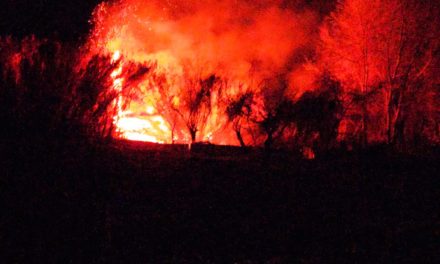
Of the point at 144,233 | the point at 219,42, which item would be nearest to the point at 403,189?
the point at 144,233

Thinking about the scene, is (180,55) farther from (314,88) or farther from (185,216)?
(185,216)

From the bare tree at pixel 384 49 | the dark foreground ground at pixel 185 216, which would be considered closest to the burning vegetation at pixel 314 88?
the bare tree at pixel 384 49

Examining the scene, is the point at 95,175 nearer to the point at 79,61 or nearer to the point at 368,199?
the point at 79,61

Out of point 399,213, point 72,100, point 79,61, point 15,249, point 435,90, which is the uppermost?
point 435,90

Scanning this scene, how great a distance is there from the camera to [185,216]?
286 inches

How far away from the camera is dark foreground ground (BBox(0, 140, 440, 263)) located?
5.84 meters

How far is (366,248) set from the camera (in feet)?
20.9

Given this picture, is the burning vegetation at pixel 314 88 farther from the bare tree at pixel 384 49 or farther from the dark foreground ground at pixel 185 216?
the dark foreground ground at pixel 185 216

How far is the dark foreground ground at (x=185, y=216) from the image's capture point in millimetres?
5840

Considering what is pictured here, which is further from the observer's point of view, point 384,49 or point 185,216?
point 384,49

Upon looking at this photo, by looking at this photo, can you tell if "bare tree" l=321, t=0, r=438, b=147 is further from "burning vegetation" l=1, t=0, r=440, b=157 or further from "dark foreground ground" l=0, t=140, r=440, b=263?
"dark foreground ground" l=0, t=140, r=440, b=263

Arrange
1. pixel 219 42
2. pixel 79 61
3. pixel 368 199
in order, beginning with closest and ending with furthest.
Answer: pixel 79 61, pixel 368 199, pixel 219 42

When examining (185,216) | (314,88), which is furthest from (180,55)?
(185,216)

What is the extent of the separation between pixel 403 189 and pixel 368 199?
1809 mm
